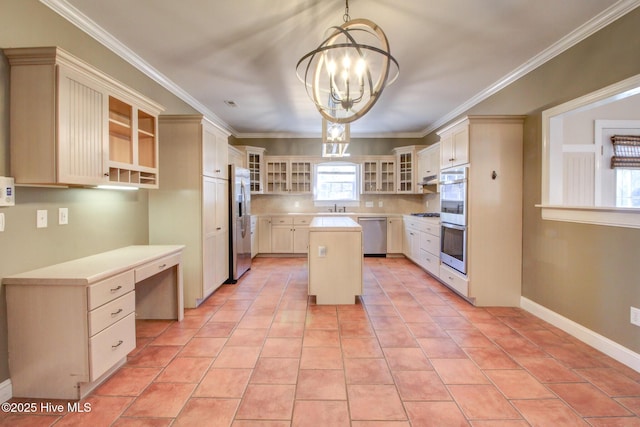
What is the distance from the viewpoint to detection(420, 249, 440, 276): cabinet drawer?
421 cm

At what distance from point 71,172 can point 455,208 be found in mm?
3736

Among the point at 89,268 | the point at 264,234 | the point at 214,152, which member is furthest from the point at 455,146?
the point at 264,234

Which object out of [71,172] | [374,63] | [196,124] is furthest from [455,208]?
[71,172]

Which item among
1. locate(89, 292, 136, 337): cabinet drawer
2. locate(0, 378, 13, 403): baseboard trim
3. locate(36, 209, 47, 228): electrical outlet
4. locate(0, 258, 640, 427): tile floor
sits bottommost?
locate(0, 258, 640, 427): tile floor

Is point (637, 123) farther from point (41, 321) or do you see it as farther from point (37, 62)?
point (41, 321)

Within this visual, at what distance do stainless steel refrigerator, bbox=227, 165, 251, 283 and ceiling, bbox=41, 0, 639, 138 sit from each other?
1.20m

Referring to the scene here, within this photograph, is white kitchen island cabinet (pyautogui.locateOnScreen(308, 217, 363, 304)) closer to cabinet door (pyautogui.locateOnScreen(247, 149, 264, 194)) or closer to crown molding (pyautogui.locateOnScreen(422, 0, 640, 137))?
crown molding (pyautogui.locateOnScreen(422, 0, 640, 137))

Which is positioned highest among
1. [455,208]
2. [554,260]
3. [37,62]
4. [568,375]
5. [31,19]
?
[31,19]

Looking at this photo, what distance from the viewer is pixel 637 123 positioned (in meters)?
3.27

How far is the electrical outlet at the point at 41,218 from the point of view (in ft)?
6.37

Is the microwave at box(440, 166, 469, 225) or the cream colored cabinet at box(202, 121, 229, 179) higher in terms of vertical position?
the cream colored cabinet at box(202, 121, 229, 179)

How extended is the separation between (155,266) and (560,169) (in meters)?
3.92

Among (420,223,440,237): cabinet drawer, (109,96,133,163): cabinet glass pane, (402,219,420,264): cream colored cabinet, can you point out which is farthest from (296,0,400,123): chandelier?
(402,219,420,264): cream colored cabinet

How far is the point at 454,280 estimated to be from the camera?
12.0ft
